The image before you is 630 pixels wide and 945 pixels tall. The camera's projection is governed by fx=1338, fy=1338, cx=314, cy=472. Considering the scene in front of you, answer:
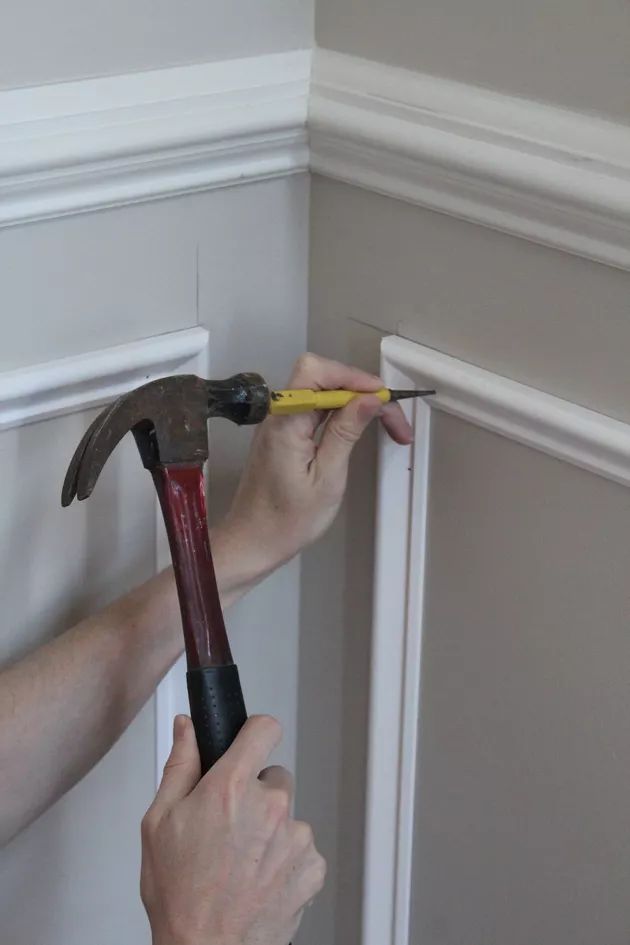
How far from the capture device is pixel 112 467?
39.6 inches

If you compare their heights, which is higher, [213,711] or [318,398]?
[318,398]

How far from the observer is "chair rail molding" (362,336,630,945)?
2.86 ft

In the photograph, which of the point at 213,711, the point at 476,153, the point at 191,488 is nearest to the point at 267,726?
the point at 213,711

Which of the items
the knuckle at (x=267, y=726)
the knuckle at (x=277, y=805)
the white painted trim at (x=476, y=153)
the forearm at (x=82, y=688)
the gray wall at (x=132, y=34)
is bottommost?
the knuckle at (x=277, y=805)

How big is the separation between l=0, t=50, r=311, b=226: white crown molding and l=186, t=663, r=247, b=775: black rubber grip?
33cm

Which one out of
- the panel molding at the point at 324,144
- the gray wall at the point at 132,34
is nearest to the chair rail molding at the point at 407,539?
the panel molding at the point at 324,144

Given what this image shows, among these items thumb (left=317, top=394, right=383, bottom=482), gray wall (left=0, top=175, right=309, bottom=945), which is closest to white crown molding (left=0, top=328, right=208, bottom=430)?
gray wall (left=0, top=175, right=309, bottom=945)

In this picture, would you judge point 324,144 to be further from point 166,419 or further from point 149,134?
point 166,419

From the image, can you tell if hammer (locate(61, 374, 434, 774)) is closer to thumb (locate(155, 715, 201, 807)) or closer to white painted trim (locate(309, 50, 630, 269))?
thumb (locate(155, 715, 201, 807))

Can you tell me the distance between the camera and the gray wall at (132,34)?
86 centimetres

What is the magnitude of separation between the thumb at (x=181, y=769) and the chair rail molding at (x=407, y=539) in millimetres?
289

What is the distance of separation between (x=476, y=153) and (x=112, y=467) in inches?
14.0

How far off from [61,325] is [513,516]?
0.34 m

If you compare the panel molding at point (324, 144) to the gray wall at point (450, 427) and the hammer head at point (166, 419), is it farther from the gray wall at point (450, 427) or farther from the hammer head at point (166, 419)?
the hammer head at point (166, 419)
